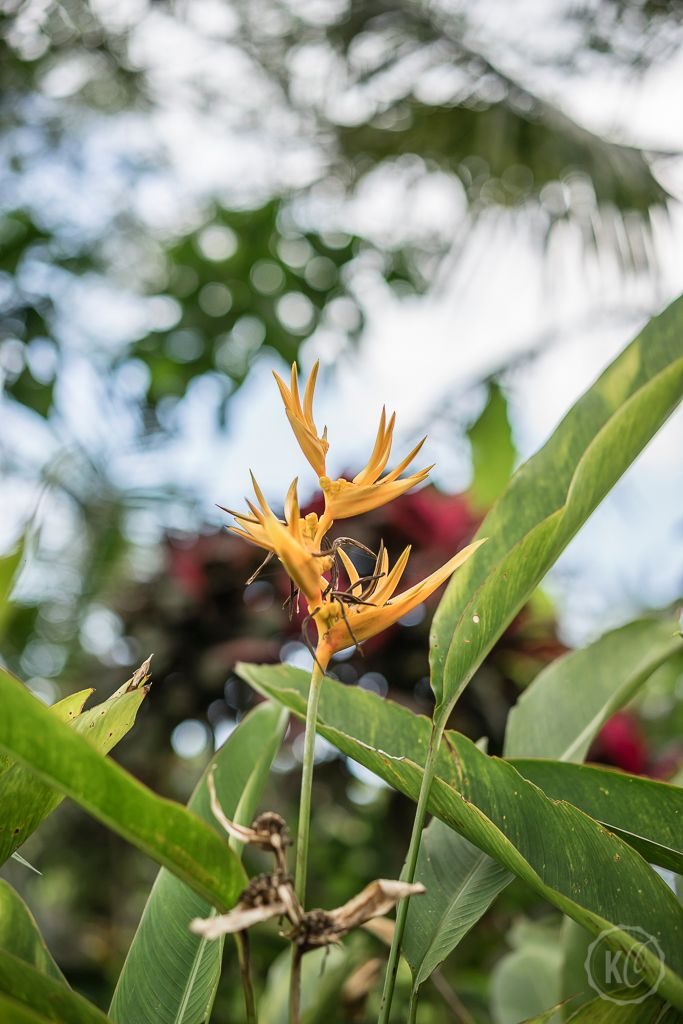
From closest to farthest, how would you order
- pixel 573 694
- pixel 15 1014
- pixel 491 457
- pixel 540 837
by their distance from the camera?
1. pixel 15 1014
2. pixel 540 837
3. pixel 573 694
4. pixel 491 457

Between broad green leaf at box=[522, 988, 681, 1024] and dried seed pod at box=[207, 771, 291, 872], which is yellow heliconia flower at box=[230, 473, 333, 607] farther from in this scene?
broad green leaf at box=[522, 988, 681, 1024]

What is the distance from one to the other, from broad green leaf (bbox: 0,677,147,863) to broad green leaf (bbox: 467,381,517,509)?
0.69 m

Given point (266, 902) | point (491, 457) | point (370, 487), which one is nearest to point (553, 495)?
point (370, 487)

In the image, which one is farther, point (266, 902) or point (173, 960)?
point (173, 960)

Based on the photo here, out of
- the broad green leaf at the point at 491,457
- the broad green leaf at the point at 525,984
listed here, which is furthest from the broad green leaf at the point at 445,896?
the broad green leaf at the point at 491,457

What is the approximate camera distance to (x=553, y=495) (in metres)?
0.42

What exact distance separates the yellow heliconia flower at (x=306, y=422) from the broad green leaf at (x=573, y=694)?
28 cm

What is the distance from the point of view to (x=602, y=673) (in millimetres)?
547

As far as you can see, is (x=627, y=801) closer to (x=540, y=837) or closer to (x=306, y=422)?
(x=540, y=837)

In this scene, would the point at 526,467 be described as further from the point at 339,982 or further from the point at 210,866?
the point at 339,982

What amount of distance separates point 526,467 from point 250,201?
1.67m

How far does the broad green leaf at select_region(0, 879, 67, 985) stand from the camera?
33 centimetres

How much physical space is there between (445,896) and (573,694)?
18cm

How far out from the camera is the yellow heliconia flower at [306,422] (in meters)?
0.32
